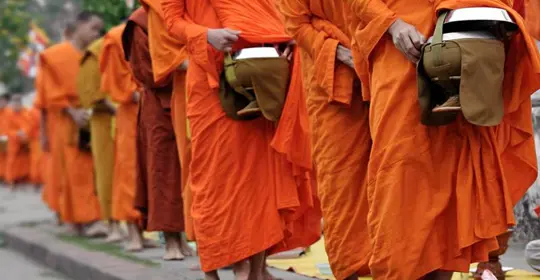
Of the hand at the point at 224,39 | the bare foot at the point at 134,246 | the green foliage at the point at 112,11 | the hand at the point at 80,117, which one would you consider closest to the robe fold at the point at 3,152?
the green foliage at the point at 112,11

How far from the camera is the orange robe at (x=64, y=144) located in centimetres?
1036

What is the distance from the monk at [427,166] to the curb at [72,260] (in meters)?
2.28

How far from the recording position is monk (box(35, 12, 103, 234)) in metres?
10.3

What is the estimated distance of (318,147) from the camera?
525 centimetres

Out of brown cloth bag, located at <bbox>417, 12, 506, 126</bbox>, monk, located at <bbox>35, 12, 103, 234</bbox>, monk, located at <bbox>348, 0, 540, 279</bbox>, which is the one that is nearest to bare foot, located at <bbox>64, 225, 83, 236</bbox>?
monk, located at <bbox>35, 12, 103, 234</bbox>

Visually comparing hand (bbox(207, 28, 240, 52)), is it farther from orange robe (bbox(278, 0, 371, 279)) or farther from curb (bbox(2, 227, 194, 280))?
curb (bbox(2, 227, 194, 280))

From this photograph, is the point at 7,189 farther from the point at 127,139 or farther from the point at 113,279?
the point at 113,279

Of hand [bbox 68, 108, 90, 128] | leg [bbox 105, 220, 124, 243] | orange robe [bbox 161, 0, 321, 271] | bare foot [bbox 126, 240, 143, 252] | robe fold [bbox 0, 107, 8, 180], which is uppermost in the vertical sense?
orange robe [bbox 161, 0, 321, 271]

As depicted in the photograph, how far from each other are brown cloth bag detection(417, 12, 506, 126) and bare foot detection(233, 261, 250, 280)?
193 cm

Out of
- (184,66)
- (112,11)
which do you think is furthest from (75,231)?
(184,66)

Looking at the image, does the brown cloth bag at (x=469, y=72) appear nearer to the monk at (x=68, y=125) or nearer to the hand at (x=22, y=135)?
Answer: the monk at (x=68, y=125)

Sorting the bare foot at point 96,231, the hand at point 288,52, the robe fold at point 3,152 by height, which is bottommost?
the robe fold at point 3,152

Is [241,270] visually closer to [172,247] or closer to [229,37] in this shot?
[229,37]

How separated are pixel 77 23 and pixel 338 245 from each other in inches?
230
